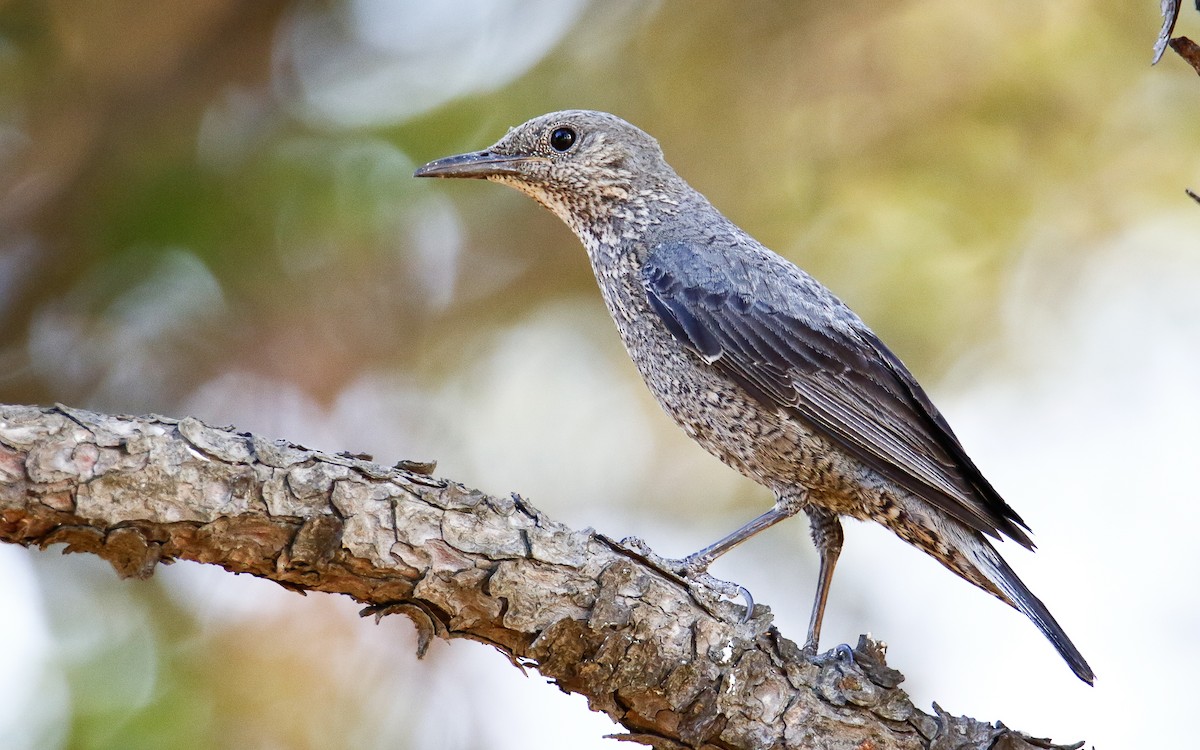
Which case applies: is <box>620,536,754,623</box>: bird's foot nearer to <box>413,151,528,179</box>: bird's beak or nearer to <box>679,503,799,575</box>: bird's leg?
<box>679,503,799,575</box>: bird's leg

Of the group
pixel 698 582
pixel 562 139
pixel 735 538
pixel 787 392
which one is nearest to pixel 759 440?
pixel 787 392

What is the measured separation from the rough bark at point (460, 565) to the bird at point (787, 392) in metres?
0.43

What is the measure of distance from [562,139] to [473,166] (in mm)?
386

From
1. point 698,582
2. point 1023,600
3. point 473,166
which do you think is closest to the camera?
→ point 698,582

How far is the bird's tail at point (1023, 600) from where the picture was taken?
11.2 feet

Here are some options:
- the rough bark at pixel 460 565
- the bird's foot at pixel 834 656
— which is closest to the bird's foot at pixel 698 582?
the rough bark at pixel 460 565

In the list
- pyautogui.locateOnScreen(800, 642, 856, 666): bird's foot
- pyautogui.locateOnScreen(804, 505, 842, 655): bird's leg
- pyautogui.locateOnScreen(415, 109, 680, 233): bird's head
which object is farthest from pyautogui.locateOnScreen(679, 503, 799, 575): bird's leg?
pyautogui.locateOnScreen(415, 109, 680, 233): bird's head

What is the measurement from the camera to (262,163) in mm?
4559

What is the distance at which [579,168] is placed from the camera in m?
4.49

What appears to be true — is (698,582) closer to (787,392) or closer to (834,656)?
(834,656)

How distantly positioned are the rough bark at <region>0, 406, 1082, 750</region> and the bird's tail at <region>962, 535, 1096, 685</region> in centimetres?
36

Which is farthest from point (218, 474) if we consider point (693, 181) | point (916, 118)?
point (916, 118)

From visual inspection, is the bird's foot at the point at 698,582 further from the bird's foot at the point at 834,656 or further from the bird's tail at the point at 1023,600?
the bird's tail at the point at 1023,600

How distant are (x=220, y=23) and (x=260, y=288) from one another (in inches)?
39.9
